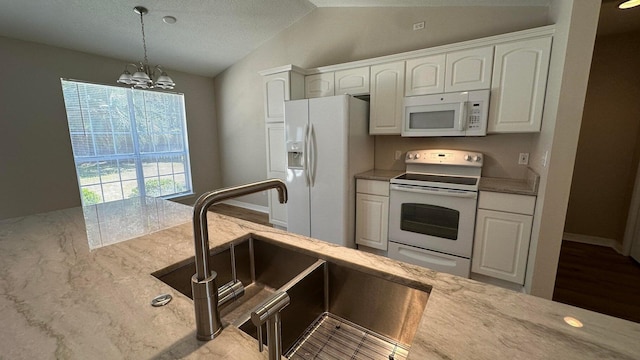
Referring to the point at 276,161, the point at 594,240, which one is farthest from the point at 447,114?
the point at 594,240

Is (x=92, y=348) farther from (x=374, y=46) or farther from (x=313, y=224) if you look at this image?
(x=374, y=46)

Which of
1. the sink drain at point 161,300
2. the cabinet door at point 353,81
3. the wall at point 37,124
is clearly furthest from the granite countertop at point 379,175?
the wall at point 37,124

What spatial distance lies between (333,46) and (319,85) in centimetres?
68

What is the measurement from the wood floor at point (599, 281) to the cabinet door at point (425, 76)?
207cm

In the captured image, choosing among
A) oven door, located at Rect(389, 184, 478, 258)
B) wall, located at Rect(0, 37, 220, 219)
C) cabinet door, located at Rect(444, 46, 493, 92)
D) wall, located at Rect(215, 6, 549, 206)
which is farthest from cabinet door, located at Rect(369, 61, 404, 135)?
wall, located at Rect(0, 37, 220, 219)

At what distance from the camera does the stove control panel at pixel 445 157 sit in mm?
2523

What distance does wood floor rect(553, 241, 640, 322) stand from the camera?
1.97 metres

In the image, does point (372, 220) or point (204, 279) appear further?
point (372, 220)

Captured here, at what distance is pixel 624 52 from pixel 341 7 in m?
3.16

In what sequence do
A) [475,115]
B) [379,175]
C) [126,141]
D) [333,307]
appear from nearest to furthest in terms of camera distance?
[333,307]
[475,115]
[379,175]
[126,141]

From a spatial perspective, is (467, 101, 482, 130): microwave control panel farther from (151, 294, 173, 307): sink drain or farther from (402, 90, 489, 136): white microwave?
(151, 294, 173, 307): sink drain

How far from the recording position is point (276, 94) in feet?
10.6

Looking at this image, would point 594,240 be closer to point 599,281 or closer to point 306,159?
point 599,281

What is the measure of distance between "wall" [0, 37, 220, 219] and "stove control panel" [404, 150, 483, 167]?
422cm
